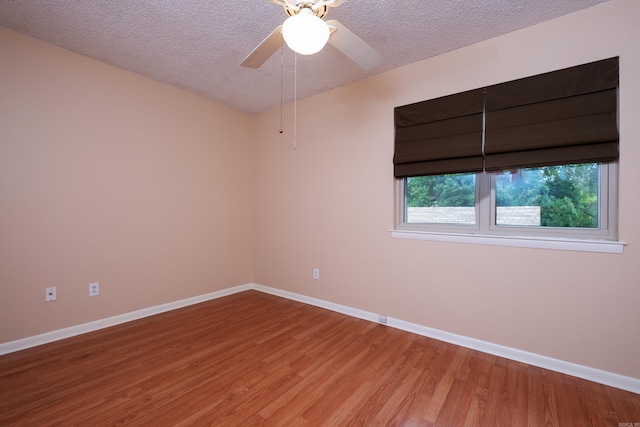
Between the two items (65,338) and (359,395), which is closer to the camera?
(359,395)

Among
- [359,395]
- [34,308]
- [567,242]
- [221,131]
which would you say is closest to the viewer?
[359,395]

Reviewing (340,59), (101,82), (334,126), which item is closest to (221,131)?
(101,82)

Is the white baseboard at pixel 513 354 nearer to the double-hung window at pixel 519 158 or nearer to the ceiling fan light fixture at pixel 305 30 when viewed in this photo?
the double-hung window at pixel 519 158

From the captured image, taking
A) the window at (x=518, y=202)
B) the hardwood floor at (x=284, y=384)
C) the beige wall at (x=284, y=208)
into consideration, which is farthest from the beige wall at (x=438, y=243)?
the hardwood floor at (x=284, y=384)

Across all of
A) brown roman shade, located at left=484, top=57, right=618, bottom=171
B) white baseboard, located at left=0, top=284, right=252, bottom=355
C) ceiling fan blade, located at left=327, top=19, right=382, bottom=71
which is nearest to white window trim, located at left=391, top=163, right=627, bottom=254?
brown roman shade, located at left=484, top=57, right=618, bottom=171

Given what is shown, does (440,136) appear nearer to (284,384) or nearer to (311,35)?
(311,35)

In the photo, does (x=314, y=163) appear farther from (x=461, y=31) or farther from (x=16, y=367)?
(x=16, y=367)

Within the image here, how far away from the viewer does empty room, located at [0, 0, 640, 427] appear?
1701 millimetres

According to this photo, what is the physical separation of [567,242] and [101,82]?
401 cm

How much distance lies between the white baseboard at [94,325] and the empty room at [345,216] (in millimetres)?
15

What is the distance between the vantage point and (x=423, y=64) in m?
2.49

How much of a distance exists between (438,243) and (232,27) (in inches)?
93.2

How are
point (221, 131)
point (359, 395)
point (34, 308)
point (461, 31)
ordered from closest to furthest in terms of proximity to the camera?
point (359, 395)
point (461, 31)
point (34, 308)
point (221, 131)

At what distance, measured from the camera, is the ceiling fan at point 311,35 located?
128 centimetres
